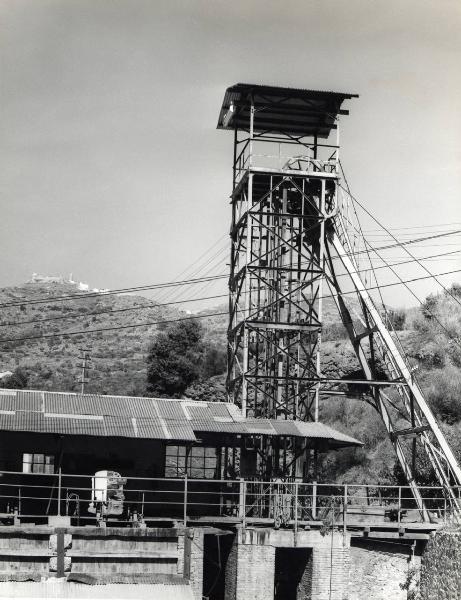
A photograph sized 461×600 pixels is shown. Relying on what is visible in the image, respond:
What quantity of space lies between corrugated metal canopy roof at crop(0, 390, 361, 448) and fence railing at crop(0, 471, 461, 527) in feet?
4.70

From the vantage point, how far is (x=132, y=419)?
2961cm

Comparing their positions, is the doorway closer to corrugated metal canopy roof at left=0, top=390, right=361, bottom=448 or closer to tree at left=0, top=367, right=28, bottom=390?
corrugated metal canopy roof at left=0, top=390, right=361, bottom=448

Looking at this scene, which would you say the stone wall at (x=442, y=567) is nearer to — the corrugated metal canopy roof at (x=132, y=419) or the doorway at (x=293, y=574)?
the doorway at (x=293, y=574)

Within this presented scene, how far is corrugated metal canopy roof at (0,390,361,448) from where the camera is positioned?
28.3 meters

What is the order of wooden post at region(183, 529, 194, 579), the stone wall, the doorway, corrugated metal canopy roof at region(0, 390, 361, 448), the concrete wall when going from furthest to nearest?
1. corrugated metal canopy roof at region(0, 390, 361, 448)
2. the doorway
3. the concrete wall
4. wooden post at region(183, 529, 194, 579)
5. the stone wall

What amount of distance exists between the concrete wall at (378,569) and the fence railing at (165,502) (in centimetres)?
92

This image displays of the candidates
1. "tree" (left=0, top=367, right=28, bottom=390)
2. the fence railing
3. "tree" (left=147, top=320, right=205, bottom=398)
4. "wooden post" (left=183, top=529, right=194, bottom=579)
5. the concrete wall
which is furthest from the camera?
"tree" (left=0, top=367, right=28, bottom=390)

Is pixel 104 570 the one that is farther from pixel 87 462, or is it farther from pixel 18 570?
pixel 87 462

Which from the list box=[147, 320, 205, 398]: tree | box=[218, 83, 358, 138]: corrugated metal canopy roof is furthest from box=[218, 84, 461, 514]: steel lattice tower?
box=[147, 320, 205, 398]: tree

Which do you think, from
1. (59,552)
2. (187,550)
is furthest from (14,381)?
(59,552)

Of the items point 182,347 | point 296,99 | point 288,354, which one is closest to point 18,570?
point 288,354

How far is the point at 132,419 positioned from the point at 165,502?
10.0 feet

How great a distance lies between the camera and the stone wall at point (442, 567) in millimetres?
23188

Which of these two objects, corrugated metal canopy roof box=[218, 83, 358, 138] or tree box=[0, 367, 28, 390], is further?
tree box=[0, 367, 28, 390]
